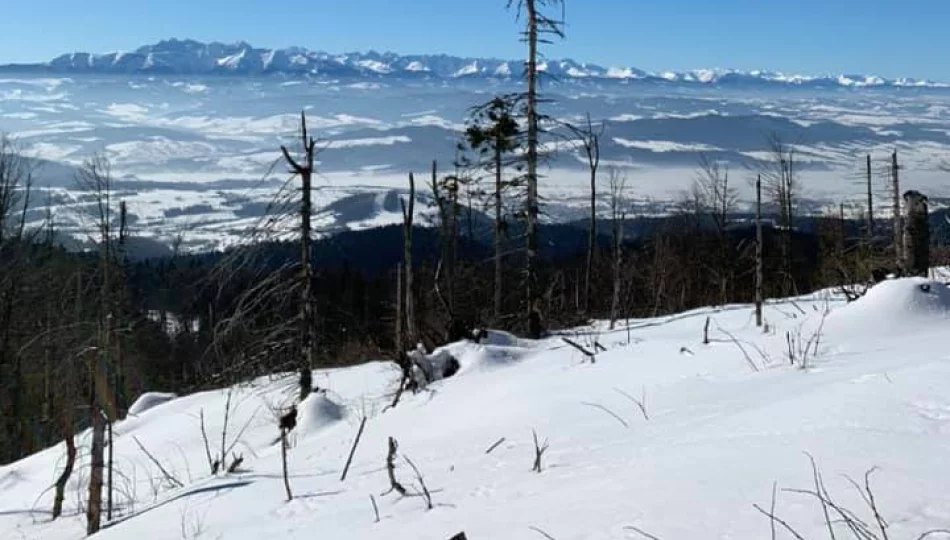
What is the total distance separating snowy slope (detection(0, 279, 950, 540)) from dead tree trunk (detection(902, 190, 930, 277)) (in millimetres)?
1986

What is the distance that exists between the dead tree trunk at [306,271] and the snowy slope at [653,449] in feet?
17.6

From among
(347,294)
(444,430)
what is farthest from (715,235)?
(444,430)

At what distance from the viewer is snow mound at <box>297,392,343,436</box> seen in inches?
521

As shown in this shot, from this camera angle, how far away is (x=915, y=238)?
401 inches

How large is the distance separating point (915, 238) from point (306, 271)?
1084cm

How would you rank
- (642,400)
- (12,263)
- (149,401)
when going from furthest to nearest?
1. (12,263)
2. (149,401)
3. (642,400)

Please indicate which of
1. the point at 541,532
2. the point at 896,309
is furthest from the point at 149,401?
the point at 541,532

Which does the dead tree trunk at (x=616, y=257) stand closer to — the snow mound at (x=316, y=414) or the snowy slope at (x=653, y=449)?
the snow mound at (x=316, y=414)

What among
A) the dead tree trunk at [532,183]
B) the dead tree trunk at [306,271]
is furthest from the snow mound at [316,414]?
the dead tree trunk at [532,183]

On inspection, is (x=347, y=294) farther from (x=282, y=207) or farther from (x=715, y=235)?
(x=282, y=207)

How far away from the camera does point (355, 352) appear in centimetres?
2852

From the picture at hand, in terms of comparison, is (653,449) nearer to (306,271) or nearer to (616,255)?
(306,271)

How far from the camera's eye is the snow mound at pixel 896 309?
23.9 feet

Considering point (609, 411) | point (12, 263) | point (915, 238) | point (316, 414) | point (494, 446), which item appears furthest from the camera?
point (12, 263)
